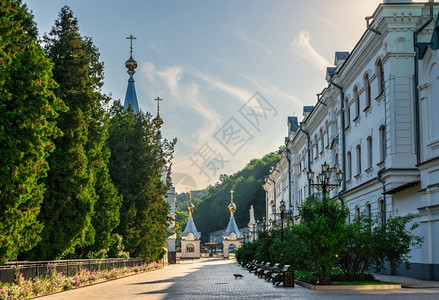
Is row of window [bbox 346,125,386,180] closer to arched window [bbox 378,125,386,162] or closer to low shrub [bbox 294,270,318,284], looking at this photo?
arched window [bbox 378,125,386,162]

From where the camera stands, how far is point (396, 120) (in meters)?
22.5

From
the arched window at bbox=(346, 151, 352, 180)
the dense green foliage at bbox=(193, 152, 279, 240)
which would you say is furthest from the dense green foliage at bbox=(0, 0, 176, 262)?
the dense green foliage at bbox=(193, 152, 279, 240)

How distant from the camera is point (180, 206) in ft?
568

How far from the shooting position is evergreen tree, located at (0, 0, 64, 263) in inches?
562

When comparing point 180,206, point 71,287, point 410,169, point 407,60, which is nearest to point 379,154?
point 410,169

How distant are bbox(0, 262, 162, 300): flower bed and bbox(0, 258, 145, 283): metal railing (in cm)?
17

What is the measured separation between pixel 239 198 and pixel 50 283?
328ft

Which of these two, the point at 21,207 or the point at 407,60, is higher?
the point at 407,60

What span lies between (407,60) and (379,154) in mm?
4258

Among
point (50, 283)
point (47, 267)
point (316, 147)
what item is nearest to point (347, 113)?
point (316, 147)

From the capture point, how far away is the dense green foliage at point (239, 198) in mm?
114938

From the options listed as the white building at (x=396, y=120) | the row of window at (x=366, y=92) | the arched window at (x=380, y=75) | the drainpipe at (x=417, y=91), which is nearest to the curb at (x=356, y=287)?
the white building at (x=396, y=120)

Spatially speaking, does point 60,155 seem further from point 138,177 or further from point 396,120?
point 138,177

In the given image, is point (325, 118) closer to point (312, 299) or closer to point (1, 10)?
point (312, 299)
